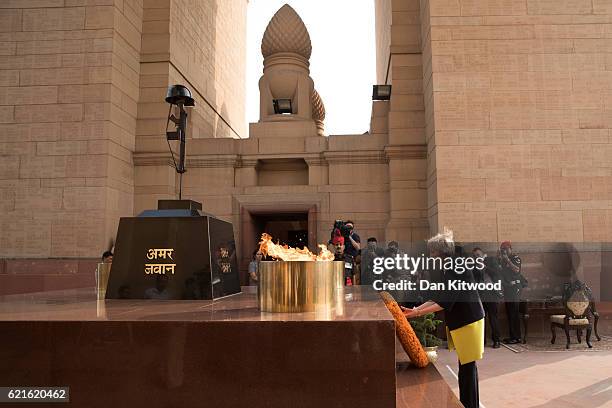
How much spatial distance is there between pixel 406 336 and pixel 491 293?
227 inches

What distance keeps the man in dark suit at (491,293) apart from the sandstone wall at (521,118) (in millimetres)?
884

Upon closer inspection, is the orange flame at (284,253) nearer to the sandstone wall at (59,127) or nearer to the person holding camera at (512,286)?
the person holding camera at (512,286)

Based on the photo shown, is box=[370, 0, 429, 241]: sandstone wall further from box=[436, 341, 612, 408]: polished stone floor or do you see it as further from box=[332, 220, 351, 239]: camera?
box=[436, 341, 612, 408]: polished stone floor

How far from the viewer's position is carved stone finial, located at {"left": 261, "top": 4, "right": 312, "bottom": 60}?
48.3 feet

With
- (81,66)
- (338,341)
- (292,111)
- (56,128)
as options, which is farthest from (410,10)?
(338,341)

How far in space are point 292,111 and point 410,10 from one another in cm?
423

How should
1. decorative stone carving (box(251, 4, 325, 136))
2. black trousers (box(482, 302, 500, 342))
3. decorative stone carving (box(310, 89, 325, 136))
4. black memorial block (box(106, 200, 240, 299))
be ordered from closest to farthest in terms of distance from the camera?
black memorial block (box(106, 200, 240, 299)) < black trousers (box(482, 302, 500, 342)) < decorative stone carving (box(251, 4, 325, 136)) < decorative stone carving (box(310, 89, 325, 136))

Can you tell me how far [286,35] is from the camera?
581 inches

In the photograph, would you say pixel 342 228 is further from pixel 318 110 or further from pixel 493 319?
pixel 318 110

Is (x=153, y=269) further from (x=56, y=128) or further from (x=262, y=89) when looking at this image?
(x=262, y=89)

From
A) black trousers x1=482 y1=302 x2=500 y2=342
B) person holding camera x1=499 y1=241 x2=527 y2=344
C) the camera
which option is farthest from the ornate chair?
the camera

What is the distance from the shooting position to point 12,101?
1160cm

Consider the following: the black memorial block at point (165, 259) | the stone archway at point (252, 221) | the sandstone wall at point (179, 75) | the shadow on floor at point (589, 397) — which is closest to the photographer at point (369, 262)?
the stone archway at point (252, 221)

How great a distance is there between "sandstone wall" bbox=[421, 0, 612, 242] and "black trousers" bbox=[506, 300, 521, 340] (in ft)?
5.74
